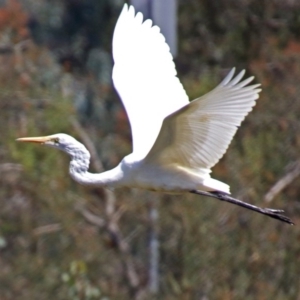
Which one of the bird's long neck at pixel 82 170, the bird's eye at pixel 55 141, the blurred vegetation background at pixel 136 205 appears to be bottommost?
the blurred vegetation background at pixel 136 205

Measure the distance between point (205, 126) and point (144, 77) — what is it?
3.87ft

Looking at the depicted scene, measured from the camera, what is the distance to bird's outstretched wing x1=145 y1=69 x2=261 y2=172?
6094mm

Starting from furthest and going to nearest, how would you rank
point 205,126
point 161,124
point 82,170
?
point 82,170 < point 161,124 < point 205,126

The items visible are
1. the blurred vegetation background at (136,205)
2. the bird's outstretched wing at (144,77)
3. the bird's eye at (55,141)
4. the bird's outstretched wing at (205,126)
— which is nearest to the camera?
the bird's outstretched wing at (205,126)

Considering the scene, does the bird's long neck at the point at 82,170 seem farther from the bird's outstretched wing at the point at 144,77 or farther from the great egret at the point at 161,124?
the bird's outstretched wing at the point at 144,77

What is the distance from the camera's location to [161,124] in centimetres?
651

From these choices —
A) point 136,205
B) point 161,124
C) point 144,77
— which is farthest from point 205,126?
point 136,205

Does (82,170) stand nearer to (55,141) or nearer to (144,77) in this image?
(55,141)

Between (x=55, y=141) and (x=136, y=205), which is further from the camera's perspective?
(x=136, y=205)


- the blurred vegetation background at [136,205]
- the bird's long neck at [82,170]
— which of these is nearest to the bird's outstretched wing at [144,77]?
the bird's long neck at [82,170]

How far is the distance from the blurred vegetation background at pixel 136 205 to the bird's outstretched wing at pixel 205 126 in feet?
10.9

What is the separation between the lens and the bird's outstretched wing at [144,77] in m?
7.23

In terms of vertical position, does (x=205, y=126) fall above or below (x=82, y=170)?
above

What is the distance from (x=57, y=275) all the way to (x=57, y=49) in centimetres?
471
